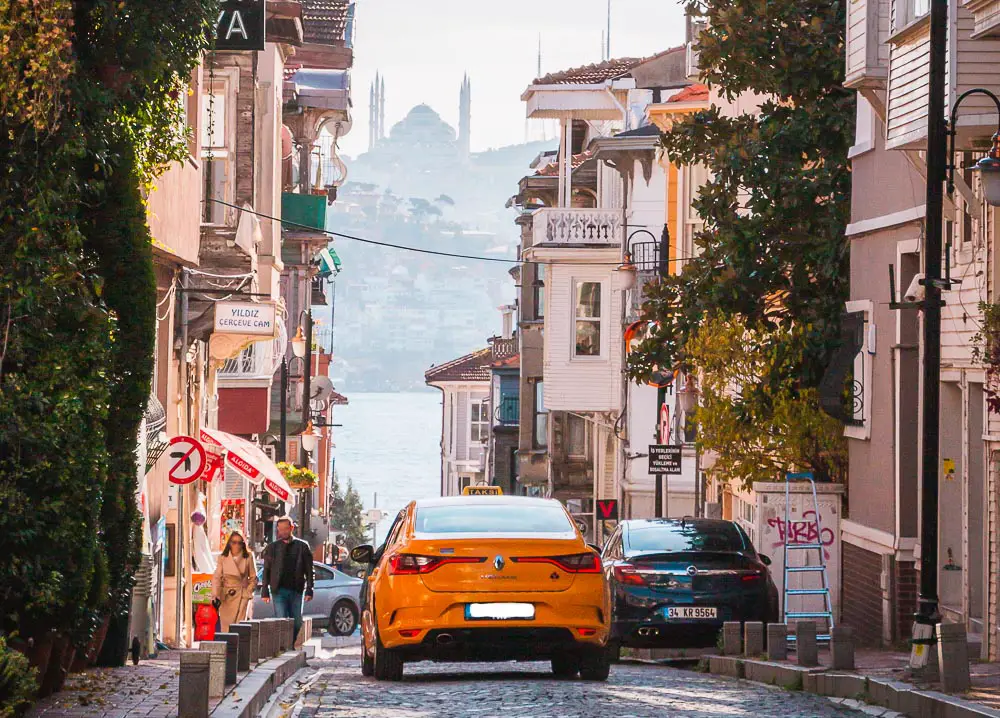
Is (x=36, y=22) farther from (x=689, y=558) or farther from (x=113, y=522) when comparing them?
(x=689, y=558)

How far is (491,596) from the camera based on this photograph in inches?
571

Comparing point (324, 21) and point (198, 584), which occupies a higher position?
point (324, 21)

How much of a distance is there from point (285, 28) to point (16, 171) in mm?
21780

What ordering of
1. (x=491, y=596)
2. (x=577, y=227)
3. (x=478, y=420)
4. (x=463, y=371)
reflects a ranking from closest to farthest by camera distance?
1. (x=491, y=596)
2. (x=577, y=227)
3. (x=463, y=371)
4. (x=478, y=420)

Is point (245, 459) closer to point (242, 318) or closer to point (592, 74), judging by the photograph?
point (242, 318)

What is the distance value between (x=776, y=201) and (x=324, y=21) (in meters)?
26.6

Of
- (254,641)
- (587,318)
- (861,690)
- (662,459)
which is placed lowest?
(861,690)

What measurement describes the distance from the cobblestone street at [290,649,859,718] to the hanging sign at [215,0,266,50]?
9273 mm

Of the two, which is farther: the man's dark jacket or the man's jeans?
the man's jeans

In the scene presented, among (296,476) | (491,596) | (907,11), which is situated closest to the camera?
(491,596)

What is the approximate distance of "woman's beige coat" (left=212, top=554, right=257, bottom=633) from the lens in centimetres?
2272

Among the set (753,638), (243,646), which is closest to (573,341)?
(753,638)

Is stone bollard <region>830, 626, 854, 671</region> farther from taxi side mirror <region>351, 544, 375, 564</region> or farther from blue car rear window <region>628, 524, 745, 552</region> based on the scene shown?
taxi side mirror <region>351, 544, 375, 564</region>

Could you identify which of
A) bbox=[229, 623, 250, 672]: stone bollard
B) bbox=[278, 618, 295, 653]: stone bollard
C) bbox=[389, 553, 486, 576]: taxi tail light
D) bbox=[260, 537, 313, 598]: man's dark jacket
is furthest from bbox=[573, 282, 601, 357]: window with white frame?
bbox=[389, 553, 486, 576]: taxi tail light
